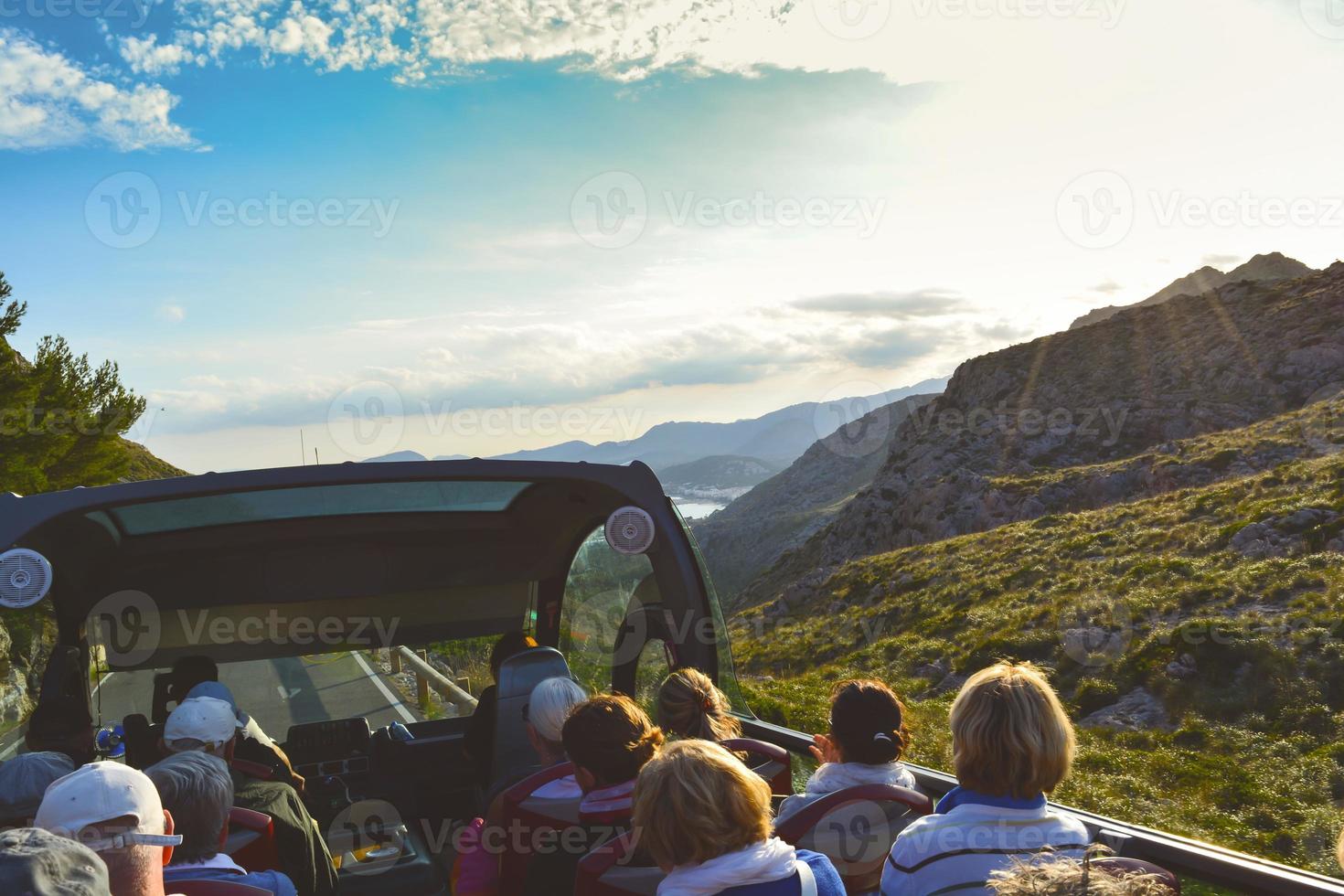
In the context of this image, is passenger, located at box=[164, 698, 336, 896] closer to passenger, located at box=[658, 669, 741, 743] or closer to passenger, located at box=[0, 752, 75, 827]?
passenger, located at box=[0, 752, 75, 827]

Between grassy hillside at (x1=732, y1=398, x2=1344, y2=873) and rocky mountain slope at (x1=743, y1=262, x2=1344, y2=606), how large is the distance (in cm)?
903

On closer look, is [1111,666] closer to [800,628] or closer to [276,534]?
[276,534]

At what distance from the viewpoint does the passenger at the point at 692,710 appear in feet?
13.6

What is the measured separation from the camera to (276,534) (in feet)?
20.8

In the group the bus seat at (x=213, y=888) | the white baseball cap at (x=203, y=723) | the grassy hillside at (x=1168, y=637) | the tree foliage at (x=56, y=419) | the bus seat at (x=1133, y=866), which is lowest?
the grassy hillside at (x=1168, y=637)

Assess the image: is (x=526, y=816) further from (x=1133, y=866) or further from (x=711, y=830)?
(x=1133, y=866)

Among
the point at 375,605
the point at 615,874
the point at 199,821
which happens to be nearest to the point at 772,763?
the point at 615,874

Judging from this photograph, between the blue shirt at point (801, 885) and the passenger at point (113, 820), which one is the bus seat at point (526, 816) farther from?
the passenger at point (113, 820)

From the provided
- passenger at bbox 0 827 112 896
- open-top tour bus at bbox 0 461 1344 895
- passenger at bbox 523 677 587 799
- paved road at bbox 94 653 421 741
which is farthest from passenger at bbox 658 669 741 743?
paved road at bbox 94 653 421 741

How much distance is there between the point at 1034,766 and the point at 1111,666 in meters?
17.8

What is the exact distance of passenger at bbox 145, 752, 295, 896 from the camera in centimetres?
305

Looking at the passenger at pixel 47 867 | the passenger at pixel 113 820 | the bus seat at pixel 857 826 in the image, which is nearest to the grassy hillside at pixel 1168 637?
the bus seat at pixel 857 826

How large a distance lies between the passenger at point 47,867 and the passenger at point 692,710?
8.93 ft

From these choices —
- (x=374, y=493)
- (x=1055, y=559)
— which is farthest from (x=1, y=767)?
(x=1055, y=559)
